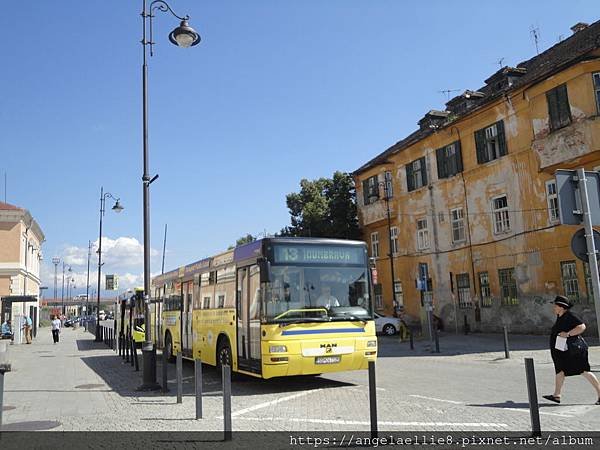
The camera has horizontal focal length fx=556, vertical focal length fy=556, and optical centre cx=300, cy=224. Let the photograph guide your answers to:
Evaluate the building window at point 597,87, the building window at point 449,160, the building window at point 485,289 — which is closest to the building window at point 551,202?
the building window at point 597,87

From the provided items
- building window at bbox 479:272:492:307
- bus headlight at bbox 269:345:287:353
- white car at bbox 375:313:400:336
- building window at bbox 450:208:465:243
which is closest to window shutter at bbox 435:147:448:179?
building window at bbox 450:208:465:243

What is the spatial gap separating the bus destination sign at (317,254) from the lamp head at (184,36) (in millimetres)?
5301

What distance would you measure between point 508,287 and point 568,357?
17423 millimetres

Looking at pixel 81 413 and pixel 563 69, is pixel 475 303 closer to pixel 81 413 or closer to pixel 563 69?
pixel 563 69

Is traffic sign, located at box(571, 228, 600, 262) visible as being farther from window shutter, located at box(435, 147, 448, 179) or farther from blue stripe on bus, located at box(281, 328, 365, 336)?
window shutter, located at box(435, 147, 448, 179)

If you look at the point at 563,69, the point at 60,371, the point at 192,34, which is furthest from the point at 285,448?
the point at 563,69

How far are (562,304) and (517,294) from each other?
16517 millimetres

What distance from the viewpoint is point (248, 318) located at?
11.5m

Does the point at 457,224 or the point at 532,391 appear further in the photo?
the point at 457,224

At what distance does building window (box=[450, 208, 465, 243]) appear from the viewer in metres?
28.3

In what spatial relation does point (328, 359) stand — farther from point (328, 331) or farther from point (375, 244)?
point (375, 244)

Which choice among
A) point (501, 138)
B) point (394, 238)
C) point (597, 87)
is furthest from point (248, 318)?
point (394, 238)

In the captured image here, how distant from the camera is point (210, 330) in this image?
1389 cm

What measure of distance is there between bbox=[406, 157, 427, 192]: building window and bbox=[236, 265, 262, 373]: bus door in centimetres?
2128
